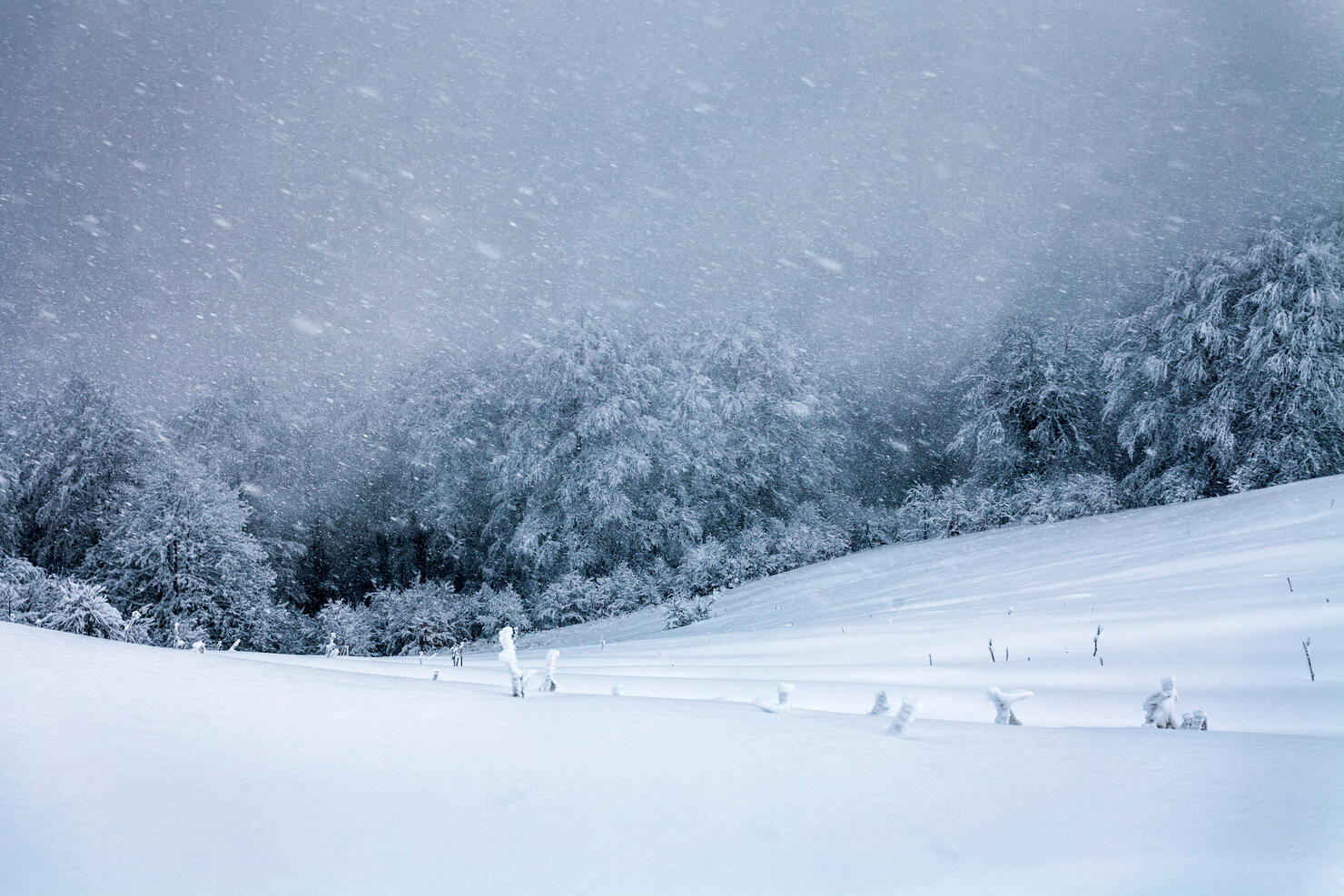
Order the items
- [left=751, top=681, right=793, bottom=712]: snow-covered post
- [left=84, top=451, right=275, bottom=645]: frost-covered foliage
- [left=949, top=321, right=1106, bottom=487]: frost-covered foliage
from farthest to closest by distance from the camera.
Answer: [left=949, top=321, right=1106, bottom=487]: frost-covered foliage, [left=84, top=451, right=275, bottom=645]: frost-covered foliage, [left=751, top=681, right=793, bottom=712]: snow-covered post

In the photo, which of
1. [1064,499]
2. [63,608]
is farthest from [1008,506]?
[63,608]

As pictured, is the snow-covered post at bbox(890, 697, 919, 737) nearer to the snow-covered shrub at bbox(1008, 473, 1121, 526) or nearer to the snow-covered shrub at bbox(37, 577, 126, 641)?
the snow-covered shrub at bbox(37, 577, 126, 641)

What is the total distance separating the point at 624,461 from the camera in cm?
1614

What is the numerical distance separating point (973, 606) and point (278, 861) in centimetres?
559

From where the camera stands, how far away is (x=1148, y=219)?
20203 mm

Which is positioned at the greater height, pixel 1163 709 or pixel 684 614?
pixel 1163 709

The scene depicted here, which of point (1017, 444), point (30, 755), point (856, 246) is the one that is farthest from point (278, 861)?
point (856, 246)

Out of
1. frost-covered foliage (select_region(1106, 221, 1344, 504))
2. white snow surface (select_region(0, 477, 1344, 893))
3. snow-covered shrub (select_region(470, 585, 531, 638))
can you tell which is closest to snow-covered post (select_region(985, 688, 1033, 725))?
white snow surface (select_region(0, 477, 1344, 893))

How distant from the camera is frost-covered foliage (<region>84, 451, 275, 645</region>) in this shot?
11.9m

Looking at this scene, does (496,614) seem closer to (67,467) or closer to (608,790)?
(67,467)

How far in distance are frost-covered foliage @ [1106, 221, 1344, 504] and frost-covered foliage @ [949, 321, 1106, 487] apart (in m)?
1.84

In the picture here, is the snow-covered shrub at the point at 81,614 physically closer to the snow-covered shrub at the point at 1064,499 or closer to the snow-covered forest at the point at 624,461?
the snow-covered forest at the point at 624,461

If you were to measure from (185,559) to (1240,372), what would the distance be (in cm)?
1798

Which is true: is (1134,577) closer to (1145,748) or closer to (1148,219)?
(1145,748)
